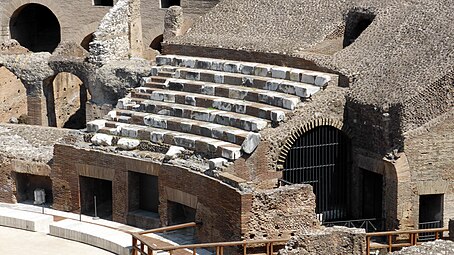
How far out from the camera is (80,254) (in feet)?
78.1

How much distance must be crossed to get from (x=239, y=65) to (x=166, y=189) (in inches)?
142

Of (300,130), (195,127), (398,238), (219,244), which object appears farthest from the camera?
(195,127)

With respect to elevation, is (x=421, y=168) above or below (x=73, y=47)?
below

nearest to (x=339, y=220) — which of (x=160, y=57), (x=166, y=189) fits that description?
(x=166, y=189)

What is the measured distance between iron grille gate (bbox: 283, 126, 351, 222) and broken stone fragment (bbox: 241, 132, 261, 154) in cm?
83

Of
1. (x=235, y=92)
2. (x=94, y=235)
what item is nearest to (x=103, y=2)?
(x=235, y=92)

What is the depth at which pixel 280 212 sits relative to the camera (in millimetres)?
22094

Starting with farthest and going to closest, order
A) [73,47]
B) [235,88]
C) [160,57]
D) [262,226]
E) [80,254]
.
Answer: [73,47], [160,57], [235,88], [80,254], [262,226]

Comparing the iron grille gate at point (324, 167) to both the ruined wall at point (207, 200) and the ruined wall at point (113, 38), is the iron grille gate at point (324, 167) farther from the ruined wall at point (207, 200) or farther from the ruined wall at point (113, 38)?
the ruined wall at point (113, 38)

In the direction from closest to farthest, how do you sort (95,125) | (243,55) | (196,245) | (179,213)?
(196,245), (179,213), (95,125), (243,55)

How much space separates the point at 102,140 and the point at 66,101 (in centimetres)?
678

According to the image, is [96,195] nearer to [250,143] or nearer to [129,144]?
[129,144]

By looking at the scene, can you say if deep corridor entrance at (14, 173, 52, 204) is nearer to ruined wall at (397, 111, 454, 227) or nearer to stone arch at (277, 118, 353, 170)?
stone arch at (277, 118, 353, 170)

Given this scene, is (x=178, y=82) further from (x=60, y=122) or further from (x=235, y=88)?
(x=60, y=122)
